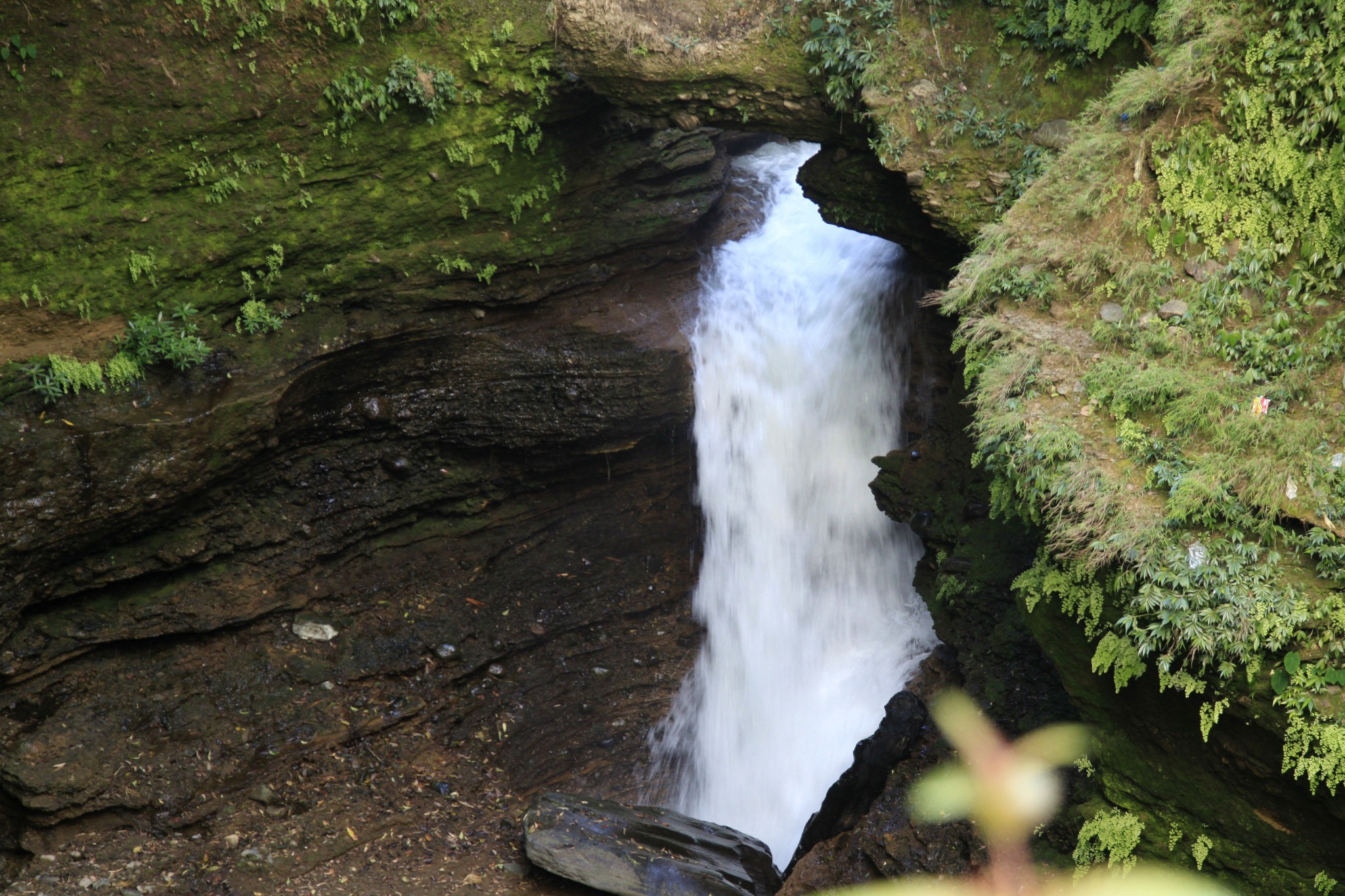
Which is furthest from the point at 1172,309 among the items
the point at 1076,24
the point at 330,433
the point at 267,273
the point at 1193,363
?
the point at 267,273

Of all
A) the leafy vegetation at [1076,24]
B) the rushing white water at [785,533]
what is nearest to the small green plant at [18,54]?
the rushing white water at [785,533]

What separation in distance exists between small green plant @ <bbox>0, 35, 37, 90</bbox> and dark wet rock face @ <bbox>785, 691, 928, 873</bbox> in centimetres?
835

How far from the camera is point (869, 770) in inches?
260

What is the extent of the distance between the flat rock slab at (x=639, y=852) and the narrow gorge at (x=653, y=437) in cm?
14

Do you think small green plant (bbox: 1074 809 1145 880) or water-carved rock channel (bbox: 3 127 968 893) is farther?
water-carved rock channel (bbox: 3 127 968 893)

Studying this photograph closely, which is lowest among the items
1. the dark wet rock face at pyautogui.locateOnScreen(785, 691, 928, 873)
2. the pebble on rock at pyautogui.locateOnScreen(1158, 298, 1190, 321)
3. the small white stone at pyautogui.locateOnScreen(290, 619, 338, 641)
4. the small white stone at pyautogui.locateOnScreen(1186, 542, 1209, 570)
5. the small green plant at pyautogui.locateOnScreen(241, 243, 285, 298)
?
the small white stone at pyautogui.locateOnScreen(290, 619, 338, 641)

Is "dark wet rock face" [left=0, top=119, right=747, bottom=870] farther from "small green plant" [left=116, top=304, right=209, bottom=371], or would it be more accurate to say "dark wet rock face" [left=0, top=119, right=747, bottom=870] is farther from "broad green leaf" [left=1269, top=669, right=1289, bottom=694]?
"broad green leaf" [left=1269, top=669, right=1289, bottom=694]

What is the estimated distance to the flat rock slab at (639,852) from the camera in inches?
264

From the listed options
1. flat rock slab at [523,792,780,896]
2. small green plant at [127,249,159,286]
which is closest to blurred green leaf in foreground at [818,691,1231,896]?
flat rock slab at [523,792,780,896]

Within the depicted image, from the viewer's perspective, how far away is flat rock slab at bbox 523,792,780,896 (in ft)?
22.0

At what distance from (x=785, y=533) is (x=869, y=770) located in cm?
335

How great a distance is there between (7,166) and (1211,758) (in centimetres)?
→ 892

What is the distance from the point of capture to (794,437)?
965 cm

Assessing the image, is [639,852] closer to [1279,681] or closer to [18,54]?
[1279,681]
